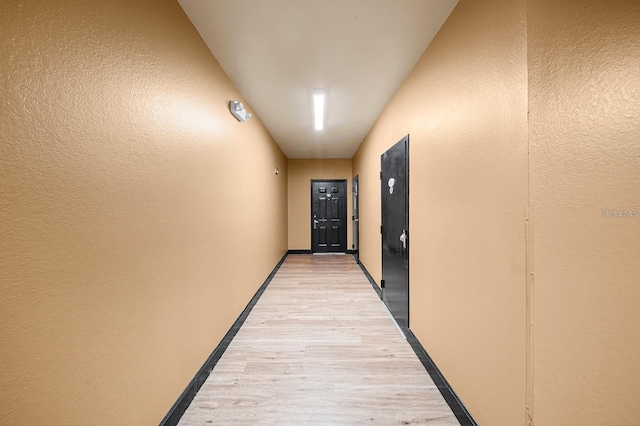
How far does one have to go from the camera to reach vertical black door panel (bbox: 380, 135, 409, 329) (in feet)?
8.64

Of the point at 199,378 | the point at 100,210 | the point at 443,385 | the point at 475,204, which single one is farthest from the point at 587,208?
the point at 199,378

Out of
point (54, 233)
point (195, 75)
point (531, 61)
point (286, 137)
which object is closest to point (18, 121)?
point (54, 233)

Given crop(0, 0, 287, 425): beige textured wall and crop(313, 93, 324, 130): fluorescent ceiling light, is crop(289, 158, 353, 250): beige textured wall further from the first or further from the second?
crop(0, 0, 287, 425): beige textured wall

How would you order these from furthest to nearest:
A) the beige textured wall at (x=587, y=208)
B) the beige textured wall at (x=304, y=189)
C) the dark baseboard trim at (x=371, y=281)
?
1. the beige textured wall at (x=304, y=189)
2. the dark baseboard trim at (x=371, y=281)
3. the beige textured wall at (x=587, y=208)

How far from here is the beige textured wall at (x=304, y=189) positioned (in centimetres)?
707

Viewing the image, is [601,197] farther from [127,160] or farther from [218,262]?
[218,262]

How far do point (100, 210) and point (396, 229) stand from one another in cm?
258

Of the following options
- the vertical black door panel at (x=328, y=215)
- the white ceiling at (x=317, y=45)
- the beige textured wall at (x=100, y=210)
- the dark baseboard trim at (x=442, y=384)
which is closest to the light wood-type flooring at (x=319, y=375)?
the dark baseboard trim at (x=442, y=384)

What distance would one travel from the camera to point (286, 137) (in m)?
5.02

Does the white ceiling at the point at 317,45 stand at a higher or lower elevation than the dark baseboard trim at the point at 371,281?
higher

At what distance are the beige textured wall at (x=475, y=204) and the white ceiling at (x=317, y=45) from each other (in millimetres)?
267

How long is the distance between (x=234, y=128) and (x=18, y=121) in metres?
2.07

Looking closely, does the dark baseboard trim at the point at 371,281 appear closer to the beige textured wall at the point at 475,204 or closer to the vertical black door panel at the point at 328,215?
the beige textured wall at the point at 475,204

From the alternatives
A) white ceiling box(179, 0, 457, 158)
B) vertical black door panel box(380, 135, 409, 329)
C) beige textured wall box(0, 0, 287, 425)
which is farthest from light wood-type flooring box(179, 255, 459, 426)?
white ceiling box(179, 0, 457, 158)
